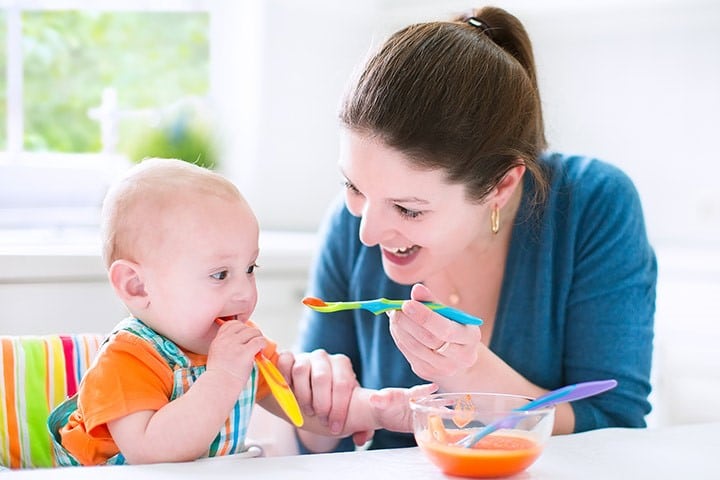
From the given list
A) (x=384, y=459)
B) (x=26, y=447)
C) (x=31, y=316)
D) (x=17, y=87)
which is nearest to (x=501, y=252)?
(x=384, y=459)

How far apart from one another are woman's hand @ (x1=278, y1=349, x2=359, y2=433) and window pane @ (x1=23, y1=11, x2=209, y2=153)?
5.23ft

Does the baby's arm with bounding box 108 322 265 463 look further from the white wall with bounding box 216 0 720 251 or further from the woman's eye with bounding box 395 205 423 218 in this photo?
the white wall with bounding box 216 0 720 251

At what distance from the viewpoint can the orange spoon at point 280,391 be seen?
117cm

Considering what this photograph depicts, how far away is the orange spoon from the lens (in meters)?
1.17

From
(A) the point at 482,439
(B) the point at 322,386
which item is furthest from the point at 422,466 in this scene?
(B) the point at 322,386

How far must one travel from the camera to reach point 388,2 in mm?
2889

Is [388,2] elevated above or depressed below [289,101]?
above

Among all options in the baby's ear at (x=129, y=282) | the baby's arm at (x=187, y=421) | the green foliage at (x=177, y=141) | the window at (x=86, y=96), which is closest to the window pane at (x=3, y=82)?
the window at (x=86, y=96)

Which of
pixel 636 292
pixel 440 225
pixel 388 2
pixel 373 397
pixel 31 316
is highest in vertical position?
pixel 388 2

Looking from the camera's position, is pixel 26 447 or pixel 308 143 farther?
pixel 308 143

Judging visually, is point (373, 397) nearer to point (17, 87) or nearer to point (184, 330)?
point (184, 330)

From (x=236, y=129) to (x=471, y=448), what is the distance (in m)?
1.95

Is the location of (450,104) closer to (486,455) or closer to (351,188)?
(351,188)

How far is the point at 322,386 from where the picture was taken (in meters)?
1.43
